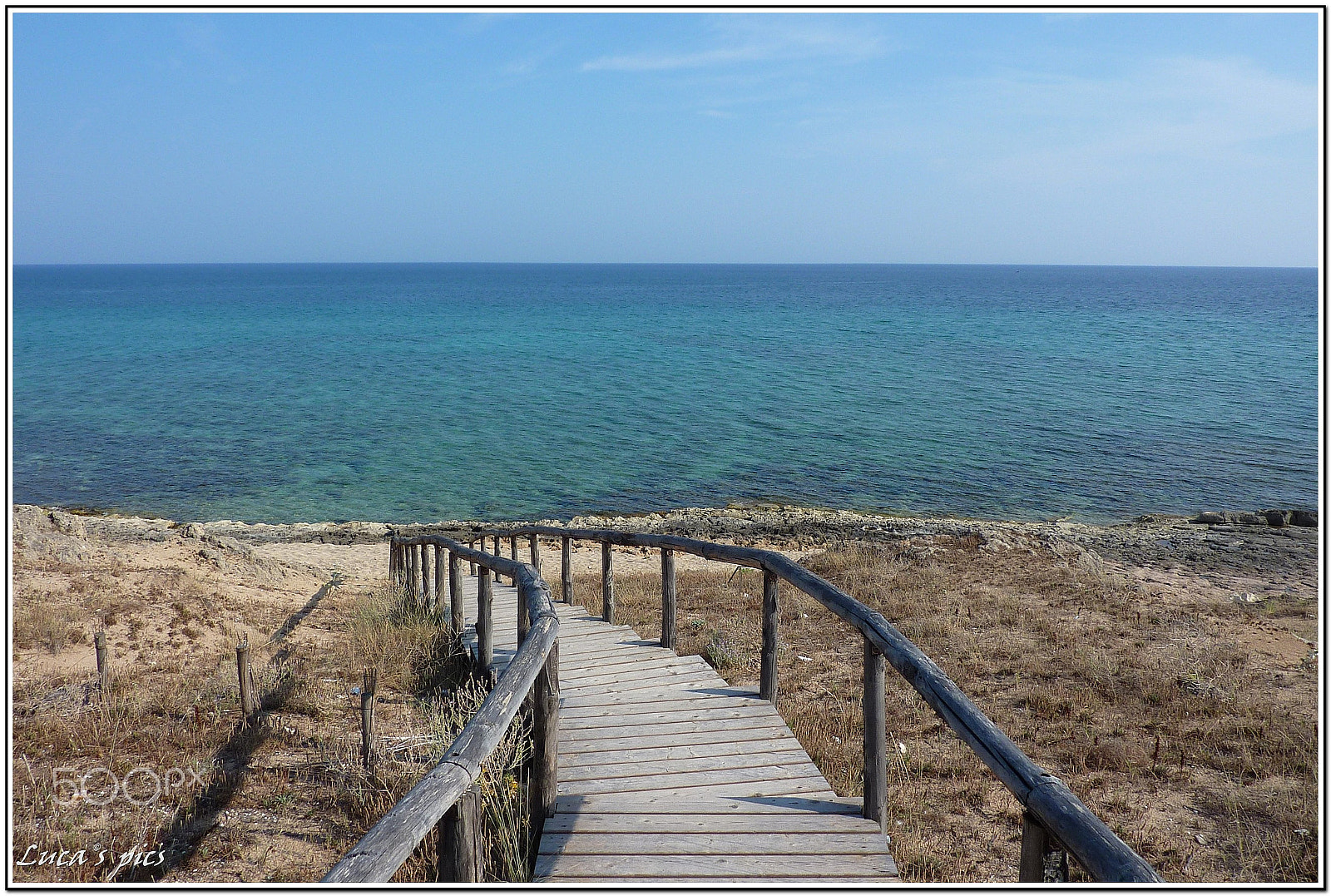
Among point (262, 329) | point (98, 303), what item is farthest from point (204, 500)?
point (98, 303)

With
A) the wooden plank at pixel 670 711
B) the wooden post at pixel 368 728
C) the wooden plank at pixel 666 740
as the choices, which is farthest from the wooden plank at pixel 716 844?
the wooden post at pixel 368 728

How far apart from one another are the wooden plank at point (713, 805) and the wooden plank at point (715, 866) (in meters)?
0.40

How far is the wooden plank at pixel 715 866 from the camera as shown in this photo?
3578 millimetres

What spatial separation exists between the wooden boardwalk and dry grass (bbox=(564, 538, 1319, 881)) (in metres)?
0.81

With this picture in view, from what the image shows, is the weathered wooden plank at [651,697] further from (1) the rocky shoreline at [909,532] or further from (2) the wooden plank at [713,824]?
(1) the rocky shoreline at [909,532]

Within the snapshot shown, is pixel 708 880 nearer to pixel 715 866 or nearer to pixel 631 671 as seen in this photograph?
pixel 715 866

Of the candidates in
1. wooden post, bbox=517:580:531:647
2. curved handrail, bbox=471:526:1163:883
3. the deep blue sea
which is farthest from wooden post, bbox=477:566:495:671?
the deep blue sea

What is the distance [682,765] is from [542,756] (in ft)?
3.04

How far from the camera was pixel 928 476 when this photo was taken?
2602 cm

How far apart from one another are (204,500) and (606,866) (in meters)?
24.0

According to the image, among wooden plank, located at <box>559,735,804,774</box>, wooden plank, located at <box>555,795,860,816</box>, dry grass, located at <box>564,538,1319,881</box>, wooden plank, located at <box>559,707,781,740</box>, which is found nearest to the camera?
wooden plank, located at <box>555,795,860,816</box>

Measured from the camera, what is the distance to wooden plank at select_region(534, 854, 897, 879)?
3578 millimetres

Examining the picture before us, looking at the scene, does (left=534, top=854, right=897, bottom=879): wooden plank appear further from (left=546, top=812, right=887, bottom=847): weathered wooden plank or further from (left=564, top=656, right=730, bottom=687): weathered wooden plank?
(left=564, top=656, right=730, bottom=687): weathered wooden plank
